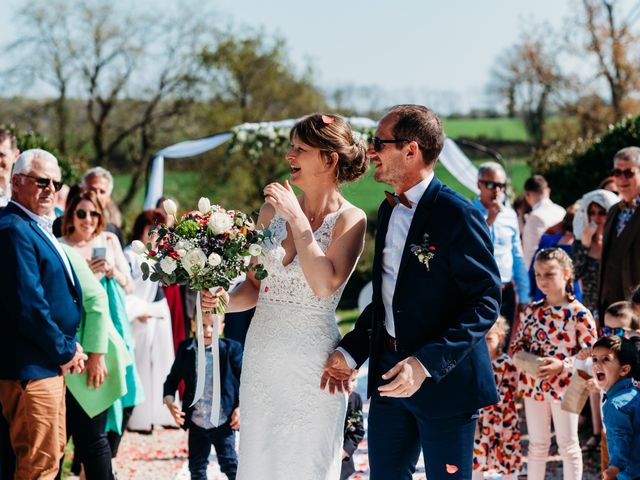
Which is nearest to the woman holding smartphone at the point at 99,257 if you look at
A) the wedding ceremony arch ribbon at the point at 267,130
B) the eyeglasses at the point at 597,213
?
the eyeglasses at the point at 597,213

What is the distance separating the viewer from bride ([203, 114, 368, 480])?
3.67 meters

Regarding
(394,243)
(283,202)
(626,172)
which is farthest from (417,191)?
(626,172)

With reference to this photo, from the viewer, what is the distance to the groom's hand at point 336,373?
3.60m

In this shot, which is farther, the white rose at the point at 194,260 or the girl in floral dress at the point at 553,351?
the girl in floral dress at the point at 553,351

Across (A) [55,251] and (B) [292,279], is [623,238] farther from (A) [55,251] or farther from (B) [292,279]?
(A) [55,251]

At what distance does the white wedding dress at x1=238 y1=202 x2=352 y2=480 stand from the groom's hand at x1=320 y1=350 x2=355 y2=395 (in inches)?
1.9

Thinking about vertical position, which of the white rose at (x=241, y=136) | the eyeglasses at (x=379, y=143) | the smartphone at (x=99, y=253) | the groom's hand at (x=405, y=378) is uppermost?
the white rose at (x=241, y=136)

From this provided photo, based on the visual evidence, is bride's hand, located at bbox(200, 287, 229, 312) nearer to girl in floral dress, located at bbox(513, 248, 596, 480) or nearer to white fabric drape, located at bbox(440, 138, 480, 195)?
girl in floral dress, located at bbox(513, 248, 596, 480)

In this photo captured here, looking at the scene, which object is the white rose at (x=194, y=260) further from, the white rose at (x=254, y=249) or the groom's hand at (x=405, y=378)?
the groom's hand at (x=405, y=378)

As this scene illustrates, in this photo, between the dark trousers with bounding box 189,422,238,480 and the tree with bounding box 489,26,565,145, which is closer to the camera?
the dark trousers with bounding box 189,422,238,480

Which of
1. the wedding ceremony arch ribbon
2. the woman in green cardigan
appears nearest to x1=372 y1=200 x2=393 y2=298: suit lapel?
the woman in green cardigan

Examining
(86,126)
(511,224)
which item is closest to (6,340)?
(511,224)

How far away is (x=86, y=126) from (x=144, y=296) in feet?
78.6

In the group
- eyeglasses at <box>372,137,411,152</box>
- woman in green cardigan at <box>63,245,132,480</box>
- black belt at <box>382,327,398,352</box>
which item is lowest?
woman in green cardigan at <box>63,245,132,480</box>
